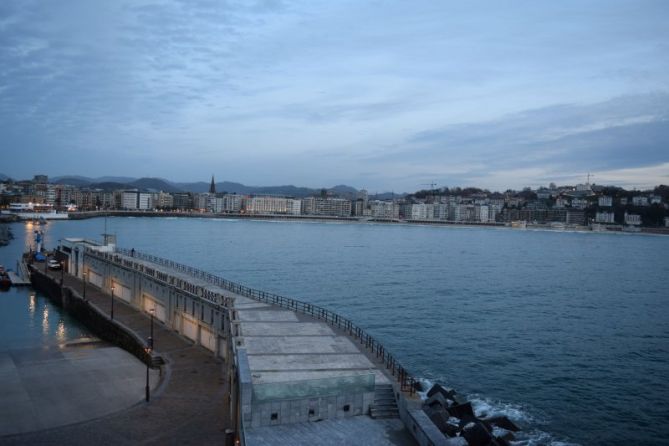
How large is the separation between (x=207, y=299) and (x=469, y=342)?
→ 2097 cm

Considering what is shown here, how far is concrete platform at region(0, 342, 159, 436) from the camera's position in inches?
781

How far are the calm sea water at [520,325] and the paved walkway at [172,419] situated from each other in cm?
1331

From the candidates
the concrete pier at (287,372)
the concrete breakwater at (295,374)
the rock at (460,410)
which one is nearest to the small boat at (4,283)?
the concrete breakwater at (295,374)

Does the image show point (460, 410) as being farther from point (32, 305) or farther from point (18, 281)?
point (18, 281)

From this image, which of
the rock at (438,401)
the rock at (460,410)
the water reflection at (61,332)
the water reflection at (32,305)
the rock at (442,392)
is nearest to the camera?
the rock at (438,401)

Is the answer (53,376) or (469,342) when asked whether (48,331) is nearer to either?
(53,376)

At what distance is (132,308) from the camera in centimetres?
3669

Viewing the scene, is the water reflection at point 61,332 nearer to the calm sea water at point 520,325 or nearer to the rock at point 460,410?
the calm sea water at point 520,325

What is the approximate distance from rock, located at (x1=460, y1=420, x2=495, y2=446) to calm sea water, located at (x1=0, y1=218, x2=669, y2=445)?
137 inches

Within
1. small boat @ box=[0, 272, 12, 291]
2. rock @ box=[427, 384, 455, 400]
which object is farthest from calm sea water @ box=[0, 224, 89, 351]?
rock @ box=[427, 384, 455, 400]

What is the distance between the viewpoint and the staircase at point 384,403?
17.8 meters

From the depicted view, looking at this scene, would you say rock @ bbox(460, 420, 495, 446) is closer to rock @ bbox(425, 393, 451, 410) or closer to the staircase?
rock @ bbox(425, 393, 451, 410)

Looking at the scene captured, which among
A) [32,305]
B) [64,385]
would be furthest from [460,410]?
[32,305]

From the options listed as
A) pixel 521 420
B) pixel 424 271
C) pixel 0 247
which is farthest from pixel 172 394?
pixel 0 247
